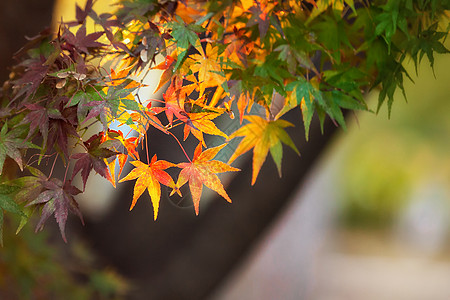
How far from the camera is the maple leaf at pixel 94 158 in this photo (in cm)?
69

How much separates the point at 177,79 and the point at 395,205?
40.6 feet

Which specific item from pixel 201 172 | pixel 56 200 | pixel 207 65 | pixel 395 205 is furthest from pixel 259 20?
pixel 395 205

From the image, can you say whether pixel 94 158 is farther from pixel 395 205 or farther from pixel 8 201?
pixel 395 205

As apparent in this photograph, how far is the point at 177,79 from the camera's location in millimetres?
721

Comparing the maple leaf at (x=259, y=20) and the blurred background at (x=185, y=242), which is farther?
the blurred background at (x=185, y=242)

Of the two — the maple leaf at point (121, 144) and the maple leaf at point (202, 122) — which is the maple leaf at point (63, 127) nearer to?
the maple leaf at point (121, 144)

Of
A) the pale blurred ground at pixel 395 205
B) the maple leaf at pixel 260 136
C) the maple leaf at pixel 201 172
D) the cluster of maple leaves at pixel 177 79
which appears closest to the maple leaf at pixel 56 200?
the cluster of maple leaves at pixel 177 79

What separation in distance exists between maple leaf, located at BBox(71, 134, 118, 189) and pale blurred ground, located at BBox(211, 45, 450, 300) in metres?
5.93

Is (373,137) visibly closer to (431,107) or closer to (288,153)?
(431,107)

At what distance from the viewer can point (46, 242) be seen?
6.02 ft

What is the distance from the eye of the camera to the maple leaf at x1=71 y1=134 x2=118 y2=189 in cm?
69

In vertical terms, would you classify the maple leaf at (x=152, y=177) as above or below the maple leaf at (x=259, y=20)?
below

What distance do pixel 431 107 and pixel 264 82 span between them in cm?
1025

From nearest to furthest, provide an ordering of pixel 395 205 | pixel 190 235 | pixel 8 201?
pixel 8 201 < pixel 190 235 < pixel 395 205
